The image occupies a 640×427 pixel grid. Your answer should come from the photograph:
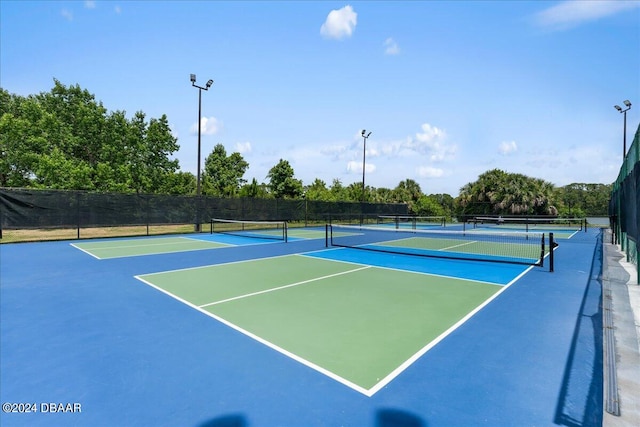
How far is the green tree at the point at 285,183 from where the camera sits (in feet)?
122

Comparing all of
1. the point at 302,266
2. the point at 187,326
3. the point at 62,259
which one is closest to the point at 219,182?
the point at 62,259

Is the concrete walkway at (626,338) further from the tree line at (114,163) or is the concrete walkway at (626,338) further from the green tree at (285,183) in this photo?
the green tree at (285,183)

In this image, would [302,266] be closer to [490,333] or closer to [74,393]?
[490,333]

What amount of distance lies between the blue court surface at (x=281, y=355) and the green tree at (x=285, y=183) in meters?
30.3

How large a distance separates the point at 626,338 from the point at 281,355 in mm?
4004

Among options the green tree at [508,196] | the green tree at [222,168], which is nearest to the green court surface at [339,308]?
the green tree at [508,196]

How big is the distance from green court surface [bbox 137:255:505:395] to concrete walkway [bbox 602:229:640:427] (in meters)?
1.59

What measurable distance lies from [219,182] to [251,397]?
150ft

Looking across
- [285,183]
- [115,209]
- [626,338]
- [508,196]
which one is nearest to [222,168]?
[285,183]

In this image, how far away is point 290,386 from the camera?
2912 mm

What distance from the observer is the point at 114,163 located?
2948 centimetres

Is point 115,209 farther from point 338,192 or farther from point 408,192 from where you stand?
point 408,192

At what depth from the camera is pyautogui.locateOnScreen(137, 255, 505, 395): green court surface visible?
3.46 meters

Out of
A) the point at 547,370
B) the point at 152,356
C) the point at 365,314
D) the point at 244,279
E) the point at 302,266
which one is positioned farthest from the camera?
the point at 302,266
